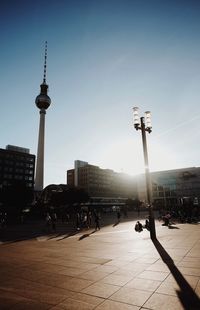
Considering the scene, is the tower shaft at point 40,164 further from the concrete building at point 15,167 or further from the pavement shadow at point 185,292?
the pavement shadow at point 185,292

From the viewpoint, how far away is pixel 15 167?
110 m

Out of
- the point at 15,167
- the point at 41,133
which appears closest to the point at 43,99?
the point at 41,133

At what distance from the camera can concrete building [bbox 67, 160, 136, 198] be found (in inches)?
5271

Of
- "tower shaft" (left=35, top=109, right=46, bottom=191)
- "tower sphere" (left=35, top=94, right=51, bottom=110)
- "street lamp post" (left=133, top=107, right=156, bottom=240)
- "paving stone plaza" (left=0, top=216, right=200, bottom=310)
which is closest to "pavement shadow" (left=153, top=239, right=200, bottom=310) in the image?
"paving stone plaza" (left=0, top=216, right=200, bottom=310)

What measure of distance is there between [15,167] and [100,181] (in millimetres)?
53288

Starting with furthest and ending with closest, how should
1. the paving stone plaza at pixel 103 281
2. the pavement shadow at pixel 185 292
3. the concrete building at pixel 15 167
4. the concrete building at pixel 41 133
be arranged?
the concrete building at pixel 15 167
the concrete building at pixel 41 133
the paving stone plaza at pixel 103 281
the pavement shadow at pixel 185 292

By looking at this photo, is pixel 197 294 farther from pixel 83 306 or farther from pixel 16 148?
pixel 16 148

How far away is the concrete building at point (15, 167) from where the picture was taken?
105562mm

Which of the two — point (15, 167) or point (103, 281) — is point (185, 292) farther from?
point (15, 167)

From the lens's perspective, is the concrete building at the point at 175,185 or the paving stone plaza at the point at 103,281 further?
the concrete building at the point at 175,185

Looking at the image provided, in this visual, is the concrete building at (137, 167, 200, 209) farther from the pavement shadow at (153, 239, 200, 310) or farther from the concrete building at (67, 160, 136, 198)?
the pavement shadow at (153, 239, 200, 310)

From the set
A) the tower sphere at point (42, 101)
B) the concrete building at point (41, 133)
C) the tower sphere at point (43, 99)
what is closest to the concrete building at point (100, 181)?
the concrete building at point (41, 133)

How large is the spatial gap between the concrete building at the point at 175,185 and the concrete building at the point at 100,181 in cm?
4202

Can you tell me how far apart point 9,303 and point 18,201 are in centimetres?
5890
